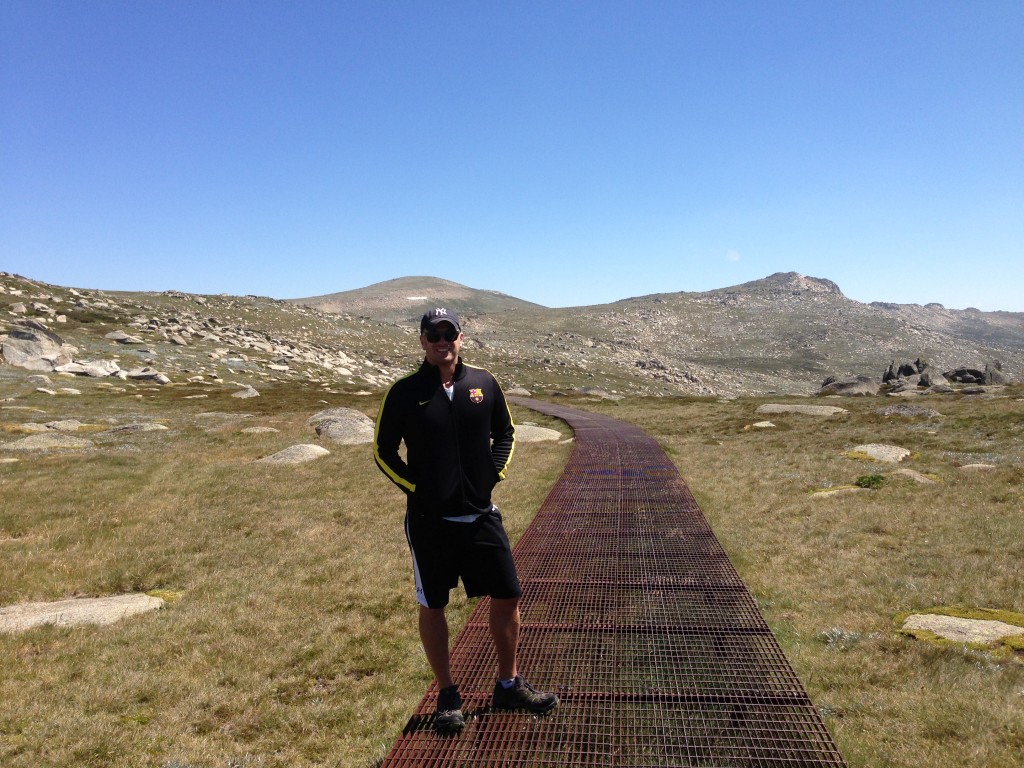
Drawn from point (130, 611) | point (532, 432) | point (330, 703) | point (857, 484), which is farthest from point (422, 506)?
point (532, 432)

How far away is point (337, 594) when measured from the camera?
9148 mm

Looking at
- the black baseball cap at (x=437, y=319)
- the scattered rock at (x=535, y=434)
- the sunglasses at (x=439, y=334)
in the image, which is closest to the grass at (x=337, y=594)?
the sunglasses at (x=439, y=334)

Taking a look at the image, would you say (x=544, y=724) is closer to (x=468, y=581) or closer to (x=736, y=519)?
(x=468, y=581)

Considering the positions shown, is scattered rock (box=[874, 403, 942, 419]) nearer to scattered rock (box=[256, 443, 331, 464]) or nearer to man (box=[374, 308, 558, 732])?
scattered rock (box=[256, 443, 331, 464])

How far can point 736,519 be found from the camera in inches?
512

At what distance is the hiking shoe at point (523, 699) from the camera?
539 centimetres

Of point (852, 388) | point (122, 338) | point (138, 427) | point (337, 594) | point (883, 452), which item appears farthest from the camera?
point (122, 338)

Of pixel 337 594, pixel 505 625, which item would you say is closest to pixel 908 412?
pixel 337 594

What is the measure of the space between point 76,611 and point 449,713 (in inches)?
273

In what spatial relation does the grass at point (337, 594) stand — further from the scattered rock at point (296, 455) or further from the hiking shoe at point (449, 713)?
the scattered rock at point (296, 455)

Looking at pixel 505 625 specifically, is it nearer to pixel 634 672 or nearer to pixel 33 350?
pixel 634 672

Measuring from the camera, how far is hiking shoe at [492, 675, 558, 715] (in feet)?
17.7

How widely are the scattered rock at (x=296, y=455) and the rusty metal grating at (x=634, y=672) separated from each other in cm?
1361

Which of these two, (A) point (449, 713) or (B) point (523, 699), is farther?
(B) point (523, 699)
